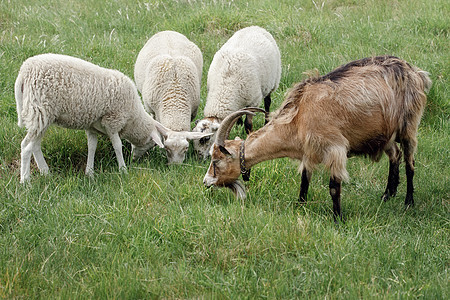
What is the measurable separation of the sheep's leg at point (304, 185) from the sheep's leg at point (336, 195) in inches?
13.9

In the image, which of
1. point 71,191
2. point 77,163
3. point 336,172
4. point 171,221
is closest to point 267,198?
point 336,172

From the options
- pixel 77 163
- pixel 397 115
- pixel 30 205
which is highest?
pixel 397 115

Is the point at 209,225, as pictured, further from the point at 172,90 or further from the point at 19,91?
the point at 172,90

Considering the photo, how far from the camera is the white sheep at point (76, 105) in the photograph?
5.39m

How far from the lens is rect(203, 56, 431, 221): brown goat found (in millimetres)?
4820

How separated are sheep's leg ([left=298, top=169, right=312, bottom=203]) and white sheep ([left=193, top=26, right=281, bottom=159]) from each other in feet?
5.17

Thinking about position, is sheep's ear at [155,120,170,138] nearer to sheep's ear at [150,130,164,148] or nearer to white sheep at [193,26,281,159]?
sheep's ear at [150,130,164,148]

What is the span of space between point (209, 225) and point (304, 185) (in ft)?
4.50

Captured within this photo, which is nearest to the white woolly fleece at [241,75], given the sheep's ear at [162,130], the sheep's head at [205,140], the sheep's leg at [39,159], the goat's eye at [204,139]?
the sheep's head at [205,140]

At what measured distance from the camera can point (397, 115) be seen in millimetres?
5141

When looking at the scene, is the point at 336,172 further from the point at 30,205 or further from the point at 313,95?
the point at 30,205

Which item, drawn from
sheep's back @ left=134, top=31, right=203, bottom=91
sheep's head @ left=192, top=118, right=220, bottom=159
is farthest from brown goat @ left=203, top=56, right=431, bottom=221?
sheep's back @ left=134, top=31, right=203, bottom=91

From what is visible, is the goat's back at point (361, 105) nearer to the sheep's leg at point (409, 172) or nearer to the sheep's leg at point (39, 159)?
the sheep's leg at point (409, 172)

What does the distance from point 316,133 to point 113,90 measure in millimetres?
2491
